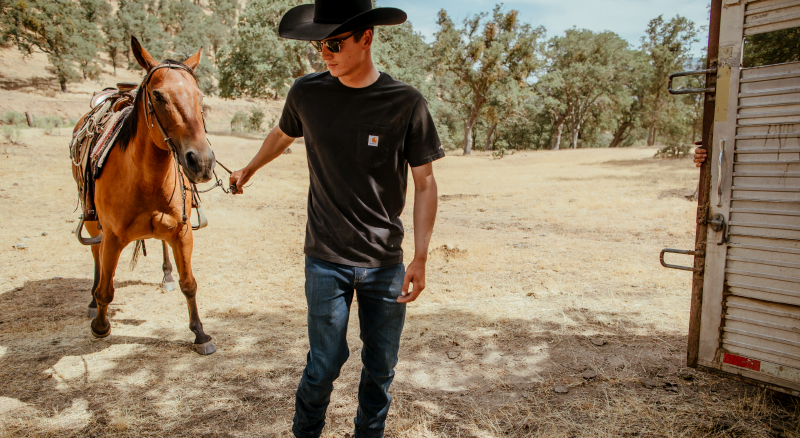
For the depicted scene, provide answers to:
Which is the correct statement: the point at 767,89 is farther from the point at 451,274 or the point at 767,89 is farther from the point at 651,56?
the point at 651,56

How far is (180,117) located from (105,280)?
6.09 feet

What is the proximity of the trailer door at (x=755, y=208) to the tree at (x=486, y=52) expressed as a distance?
2895 centimetres

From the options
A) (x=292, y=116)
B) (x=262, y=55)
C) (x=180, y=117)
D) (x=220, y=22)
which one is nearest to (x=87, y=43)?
(x=262, y=55)

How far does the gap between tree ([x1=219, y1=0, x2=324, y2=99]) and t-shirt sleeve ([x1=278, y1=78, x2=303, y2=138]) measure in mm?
20831

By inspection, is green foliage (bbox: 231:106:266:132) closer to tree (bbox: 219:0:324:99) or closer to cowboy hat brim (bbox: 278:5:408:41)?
tree (bbox: 219:0:324:99)

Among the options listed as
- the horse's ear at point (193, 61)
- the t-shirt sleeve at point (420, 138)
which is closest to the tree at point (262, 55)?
the horse's ear at point (193, 61)

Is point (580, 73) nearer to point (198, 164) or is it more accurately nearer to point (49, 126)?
point (49, 126)

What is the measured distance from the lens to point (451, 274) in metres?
5.99

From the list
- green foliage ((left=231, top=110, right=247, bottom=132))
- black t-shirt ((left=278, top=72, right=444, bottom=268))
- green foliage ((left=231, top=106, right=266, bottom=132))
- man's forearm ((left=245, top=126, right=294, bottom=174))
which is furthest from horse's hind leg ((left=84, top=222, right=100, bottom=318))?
green foliage ((left=231, top=110, right=247, bottom=132))

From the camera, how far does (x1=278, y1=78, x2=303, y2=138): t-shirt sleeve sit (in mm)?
Answer: 2096

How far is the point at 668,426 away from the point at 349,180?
2340 millimetres

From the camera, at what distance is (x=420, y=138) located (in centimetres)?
202

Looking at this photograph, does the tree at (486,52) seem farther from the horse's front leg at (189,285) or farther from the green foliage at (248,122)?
the horse's front leg at (189,285)

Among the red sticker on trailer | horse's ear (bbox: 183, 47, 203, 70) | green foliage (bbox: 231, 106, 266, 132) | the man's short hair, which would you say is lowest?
the red sticker on trailer
